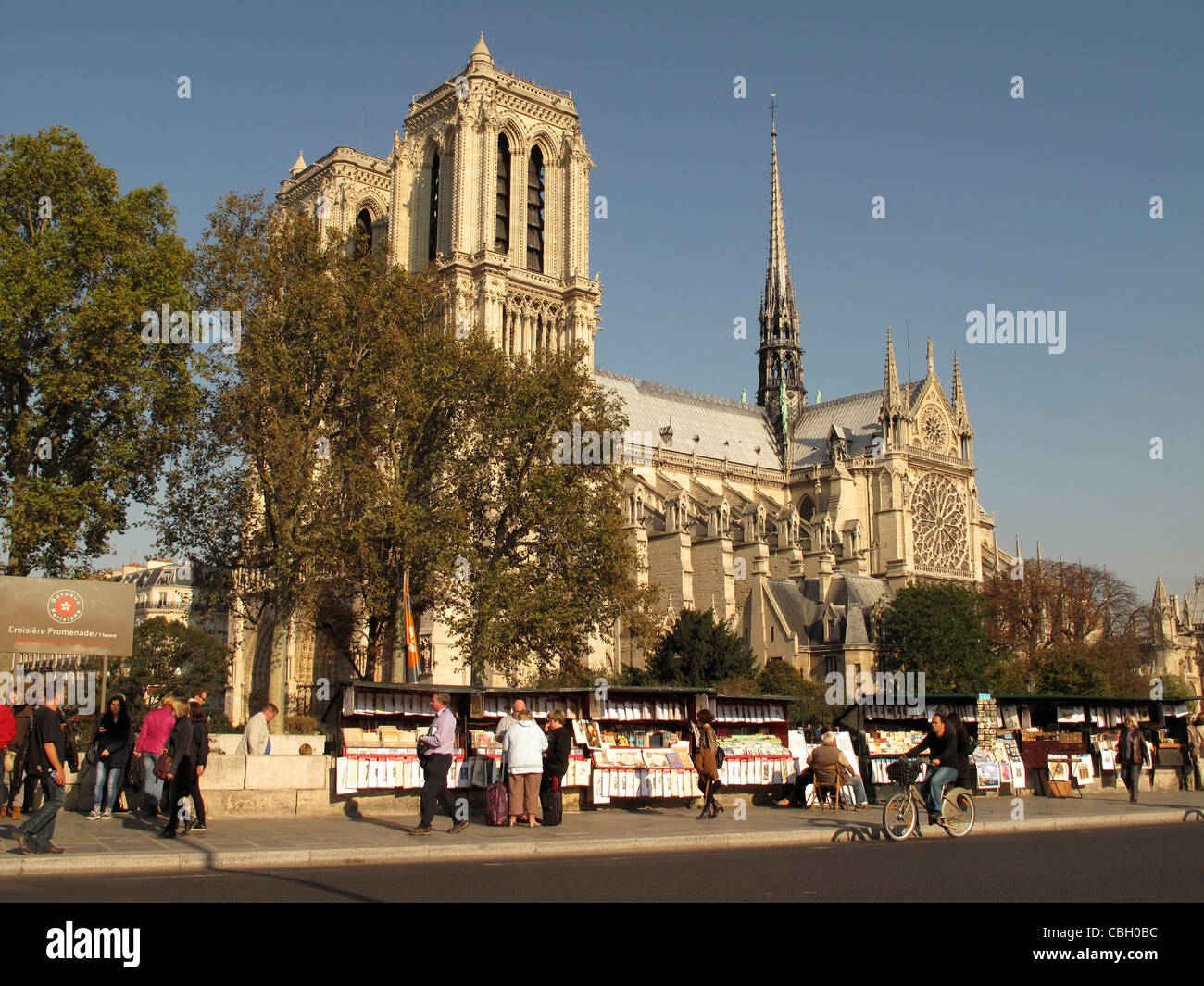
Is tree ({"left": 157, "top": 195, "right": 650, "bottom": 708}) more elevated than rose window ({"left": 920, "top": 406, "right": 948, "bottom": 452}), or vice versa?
rose window ({"left": 920, "top": 406, "right": 948, "bottom": 452})

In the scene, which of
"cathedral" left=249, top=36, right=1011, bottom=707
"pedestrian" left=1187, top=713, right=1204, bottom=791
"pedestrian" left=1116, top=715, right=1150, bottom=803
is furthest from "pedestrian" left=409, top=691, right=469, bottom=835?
"cathedral" left=249, top=36, right=1011, bottom=707

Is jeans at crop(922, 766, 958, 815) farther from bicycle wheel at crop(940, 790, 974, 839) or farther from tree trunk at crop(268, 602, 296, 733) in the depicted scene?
tree trunk at crop(268, 602, 296, 733)

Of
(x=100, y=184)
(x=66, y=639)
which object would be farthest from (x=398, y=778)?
(x=100, y=184)

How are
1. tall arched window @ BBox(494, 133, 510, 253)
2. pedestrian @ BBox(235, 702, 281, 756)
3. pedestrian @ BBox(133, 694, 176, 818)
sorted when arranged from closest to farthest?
pedestrian @ BBox(133, 694, 176, 818) → pedestrian @ BBox(235, 702, 281, 756) → tall arched window @ BBox(494, 133, 510, 253)

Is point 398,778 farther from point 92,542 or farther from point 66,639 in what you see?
point 92,542

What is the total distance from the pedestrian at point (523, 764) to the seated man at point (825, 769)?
537 centimetres

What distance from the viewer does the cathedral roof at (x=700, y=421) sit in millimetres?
70938

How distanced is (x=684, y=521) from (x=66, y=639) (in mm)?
40482

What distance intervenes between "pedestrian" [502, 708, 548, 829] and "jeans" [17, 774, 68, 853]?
18.3ft

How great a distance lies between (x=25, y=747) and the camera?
48.5 feet

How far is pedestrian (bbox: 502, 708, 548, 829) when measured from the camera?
14.7 metres

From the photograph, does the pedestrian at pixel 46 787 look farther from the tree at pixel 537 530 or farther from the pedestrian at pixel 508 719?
the tree at pixel 537 530

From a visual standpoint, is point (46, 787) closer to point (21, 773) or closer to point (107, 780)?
point (107, 780)
